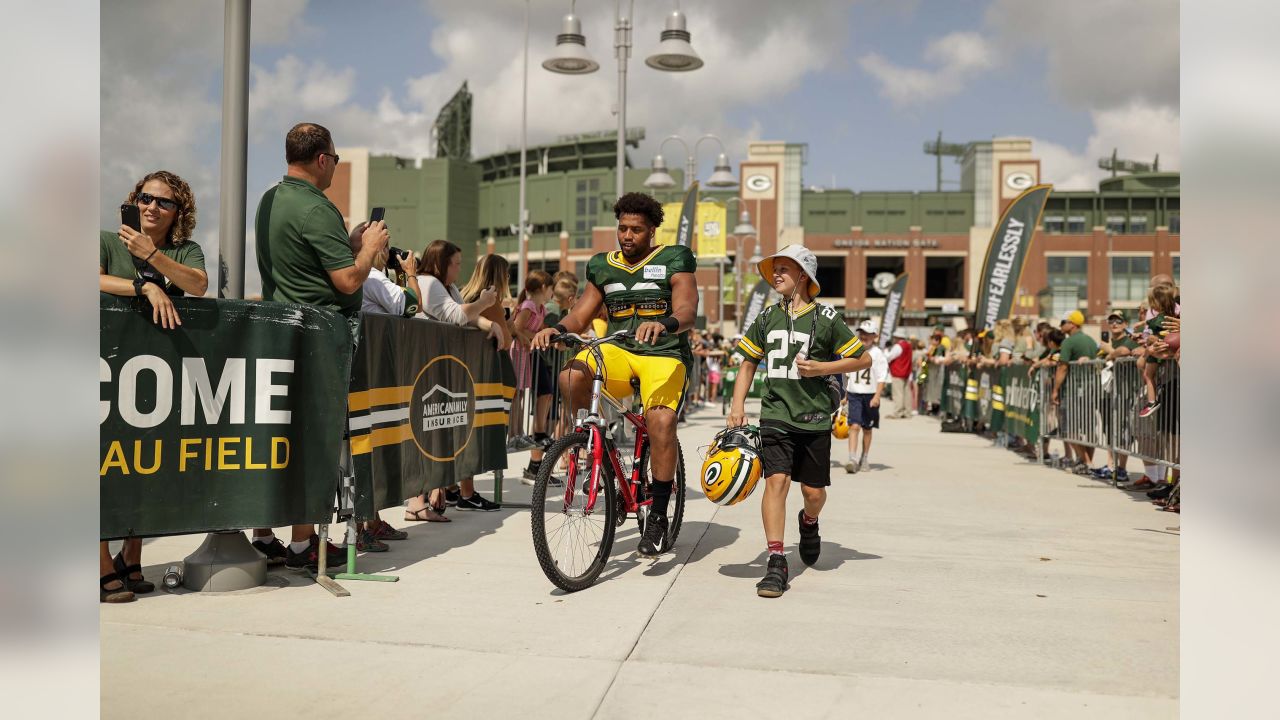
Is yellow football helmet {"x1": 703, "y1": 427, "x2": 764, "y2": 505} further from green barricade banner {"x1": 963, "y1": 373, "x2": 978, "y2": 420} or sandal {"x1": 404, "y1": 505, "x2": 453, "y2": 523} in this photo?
green barricade banner {"x1": 963, "y1": 373, "x2": 978, "y2": 420}

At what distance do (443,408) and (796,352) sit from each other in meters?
2.43

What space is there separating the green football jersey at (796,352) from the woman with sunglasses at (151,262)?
297 centimetres

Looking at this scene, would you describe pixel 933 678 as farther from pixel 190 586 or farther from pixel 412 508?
pixel 412 508

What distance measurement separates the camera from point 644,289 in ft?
19.1

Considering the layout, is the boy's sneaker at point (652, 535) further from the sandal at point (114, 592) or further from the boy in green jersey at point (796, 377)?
the sandal at point (114, 592)

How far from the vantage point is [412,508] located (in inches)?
289

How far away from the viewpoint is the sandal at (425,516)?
24.1 feet

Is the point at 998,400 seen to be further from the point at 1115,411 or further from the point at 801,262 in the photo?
the point at 801,262

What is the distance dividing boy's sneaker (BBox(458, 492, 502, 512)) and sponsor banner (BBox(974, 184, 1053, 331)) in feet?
42.0

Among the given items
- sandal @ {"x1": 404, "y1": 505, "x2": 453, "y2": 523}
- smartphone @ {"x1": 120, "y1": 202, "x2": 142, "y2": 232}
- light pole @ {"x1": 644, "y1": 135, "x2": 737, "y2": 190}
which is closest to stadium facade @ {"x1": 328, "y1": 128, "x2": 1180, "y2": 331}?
light pole @ {"x1": 644, "y1": 135, "x2": 737, "y2": 190}

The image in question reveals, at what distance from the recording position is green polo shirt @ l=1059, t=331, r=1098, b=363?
1185 cm

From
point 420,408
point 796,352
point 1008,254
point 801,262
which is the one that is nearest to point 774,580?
point 796,352
